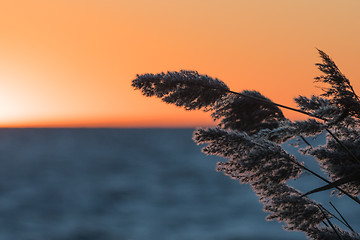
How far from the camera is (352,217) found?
18.8m

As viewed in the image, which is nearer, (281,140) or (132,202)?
(281,140)

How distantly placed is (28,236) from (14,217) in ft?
9.50

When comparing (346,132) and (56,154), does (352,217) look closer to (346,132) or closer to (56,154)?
(346,132)

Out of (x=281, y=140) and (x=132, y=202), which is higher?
(x=132, y=202)

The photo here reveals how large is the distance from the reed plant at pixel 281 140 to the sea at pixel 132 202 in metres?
13.8

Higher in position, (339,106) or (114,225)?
(114,225)

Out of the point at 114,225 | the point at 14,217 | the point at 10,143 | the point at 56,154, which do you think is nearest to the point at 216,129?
the point at 114,225

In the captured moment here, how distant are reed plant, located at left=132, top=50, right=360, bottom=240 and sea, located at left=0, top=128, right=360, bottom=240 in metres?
13.8

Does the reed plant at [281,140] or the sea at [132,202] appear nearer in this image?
the reed plant at [281,140]

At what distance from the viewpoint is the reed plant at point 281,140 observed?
1.96m

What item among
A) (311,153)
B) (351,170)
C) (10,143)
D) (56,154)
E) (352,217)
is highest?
(10,143)

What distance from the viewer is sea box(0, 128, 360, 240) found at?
17.0 metres

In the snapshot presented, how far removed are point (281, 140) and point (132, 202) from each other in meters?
19.7

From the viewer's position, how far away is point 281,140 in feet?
7.81
